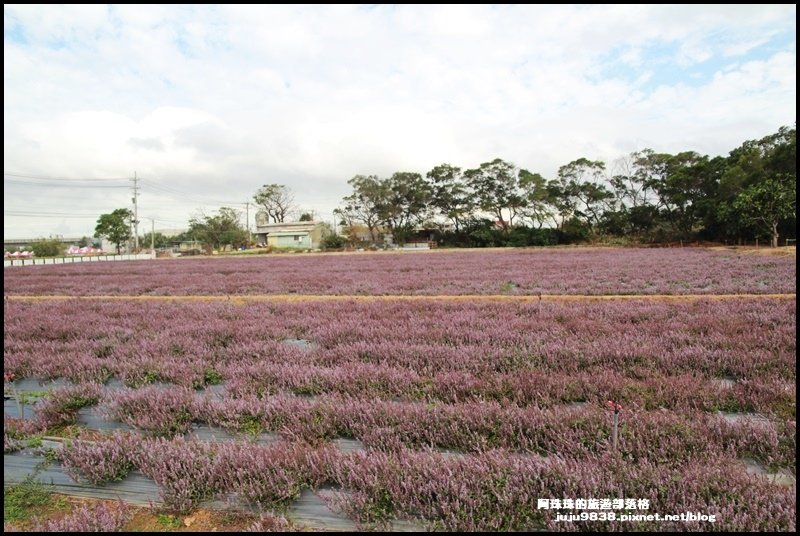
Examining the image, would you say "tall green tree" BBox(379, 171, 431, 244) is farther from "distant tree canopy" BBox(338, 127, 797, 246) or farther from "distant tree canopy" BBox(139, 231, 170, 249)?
"distant tree canopy" BBox(139, 231, 170, 249)

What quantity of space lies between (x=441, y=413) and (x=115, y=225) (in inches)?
3280

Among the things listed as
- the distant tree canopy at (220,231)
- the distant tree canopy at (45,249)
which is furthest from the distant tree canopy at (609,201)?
the distant tree canopy at (45,249)

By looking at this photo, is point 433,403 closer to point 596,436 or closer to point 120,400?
point 596,436

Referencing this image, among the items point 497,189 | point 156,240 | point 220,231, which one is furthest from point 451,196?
point 156,240

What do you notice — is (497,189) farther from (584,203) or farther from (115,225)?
(115,225)

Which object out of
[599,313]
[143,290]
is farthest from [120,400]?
[143,290]

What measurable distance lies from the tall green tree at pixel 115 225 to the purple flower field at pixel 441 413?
76.1 m

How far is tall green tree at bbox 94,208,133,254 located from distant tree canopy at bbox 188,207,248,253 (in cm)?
1086

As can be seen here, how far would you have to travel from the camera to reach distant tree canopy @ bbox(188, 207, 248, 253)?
226 ft

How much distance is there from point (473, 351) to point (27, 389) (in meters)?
5.22

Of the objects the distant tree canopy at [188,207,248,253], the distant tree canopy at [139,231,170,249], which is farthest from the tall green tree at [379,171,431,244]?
the distant tree canopy at [139,231,170,249]

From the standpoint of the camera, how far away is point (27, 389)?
458 centimetres

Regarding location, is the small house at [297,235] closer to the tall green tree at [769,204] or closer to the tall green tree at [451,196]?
the tall green tree at [451,196]

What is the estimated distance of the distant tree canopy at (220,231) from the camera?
226ft
